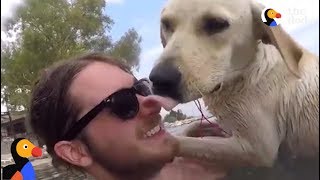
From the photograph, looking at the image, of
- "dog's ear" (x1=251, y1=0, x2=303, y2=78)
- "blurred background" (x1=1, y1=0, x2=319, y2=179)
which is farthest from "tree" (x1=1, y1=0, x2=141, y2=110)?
"dog's ear" (x1=251, y1=0, x2=303, y2=78)

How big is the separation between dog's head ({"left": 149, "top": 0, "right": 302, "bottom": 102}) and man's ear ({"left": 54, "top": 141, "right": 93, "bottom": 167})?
0.61ft

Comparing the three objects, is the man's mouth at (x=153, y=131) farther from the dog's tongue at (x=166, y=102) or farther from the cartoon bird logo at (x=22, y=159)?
the cartoon bird logo at (x=22, y=159)

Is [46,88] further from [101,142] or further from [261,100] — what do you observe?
[261,100]

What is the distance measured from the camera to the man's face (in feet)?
3.48

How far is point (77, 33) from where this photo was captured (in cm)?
112

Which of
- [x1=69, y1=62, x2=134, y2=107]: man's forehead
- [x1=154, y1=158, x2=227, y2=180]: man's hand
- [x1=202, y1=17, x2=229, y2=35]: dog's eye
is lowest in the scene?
[x1=154, y1=158, x2=227, y2=180]: man's hand

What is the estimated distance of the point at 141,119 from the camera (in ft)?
3.47

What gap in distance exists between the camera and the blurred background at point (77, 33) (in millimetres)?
1110

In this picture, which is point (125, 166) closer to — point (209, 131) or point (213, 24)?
point (209, 131)

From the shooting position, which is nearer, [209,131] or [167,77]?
[167,77]

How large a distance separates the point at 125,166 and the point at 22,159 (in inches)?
7.4

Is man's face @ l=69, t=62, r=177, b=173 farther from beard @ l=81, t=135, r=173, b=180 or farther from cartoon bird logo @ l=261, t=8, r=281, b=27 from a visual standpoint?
cartoon bird logo @ l=261, t=8, r=281, b=27

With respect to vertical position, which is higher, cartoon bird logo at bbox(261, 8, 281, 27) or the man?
cartoon bird logo at bbox(261, 8, 281, 27)

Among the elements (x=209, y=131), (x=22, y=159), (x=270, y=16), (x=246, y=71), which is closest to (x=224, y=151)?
(x=209, y=131)
